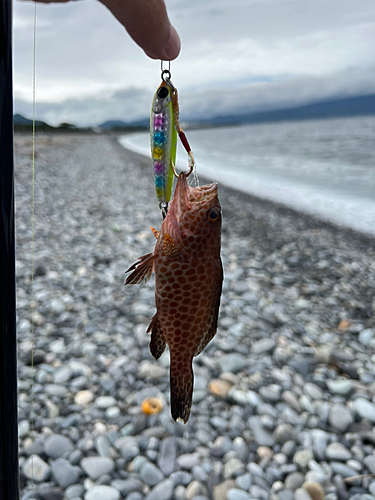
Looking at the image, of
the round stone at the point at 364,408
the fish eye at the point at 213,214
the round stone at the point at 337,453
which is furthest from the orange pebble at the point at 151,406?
the fish eye at the point at 213,214

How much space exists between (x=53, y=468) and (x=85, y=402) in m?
0.75

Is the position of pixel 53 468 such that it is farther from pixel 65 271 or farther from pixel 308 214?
pixel 308 214

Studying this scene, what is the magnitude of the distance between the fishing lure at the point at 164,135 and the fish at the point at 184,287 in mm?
66

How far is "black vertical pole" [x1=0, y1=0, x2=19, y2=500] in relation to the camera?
1411 millimetres

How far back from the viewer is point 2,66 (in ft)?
4.58

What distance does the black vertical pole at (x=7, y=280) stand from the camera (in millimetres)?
1411

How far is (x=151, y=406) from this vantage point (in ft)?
13.1

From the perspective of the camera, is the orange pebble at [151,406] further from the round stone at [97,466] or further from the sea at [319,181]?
the sea at [319,181]

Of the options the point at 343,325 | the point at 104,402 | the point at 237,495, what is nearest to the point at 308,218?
the point at 343,325

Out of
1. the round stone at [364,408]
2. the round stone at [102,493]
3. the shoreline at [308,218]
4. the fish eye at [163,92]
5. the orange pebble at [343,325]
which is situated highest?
the fish eye at [163,92]

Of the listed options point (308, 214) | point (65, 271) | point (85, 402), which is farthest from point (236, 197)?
point (85, 402)

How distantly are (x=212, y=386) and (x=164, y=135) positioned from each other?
11.1ft

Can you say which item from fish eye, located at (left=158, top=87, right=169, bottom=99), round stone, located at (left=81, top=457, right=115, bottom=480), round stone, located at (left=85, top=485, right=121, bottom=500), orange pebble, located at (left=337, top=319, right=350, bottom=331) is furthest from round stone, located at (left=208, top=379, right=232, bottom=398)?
fish eye, located at (left=158, top=87, right=169, bottom=99)

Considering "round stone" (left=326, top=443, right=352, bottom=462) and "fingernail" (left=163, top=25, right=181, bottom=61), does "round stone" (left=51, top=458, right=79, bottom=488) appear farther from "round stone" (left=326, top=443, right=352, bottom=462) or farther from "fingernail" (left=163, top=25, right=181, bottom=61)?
"fingernail" (left=163, top=25, right=181, bottom=61)
